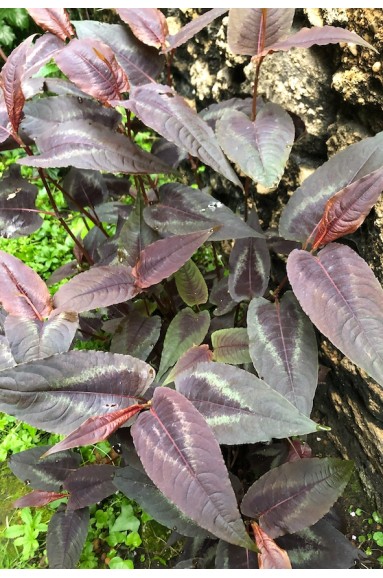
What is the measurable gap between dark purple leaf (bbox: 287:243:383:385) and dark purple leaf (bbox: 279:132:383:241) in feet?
0.35

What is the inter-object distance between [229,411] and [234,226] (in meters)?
0.41

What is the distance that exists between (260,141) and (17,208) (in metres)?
0.66

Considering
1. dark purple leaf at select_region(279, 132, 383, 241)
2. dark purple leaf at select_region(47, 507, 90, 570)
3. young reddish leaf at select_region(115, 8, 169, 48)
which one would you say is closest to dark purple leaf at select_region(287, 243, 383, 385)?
dark purple leaf at select_region(279, 132, 383, 241)

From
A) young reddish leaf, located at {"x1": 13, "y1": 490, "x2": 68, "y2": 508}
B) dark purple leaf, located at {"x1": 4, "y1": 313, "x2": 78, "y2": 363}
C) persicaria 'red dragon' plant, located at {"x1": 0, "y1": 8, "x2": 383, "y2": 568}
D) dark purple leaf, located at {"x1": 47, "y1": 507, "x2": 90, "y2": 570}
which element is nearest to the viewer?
persicaria 'red dragon' plant, located at {"x1": 0, "y1": 8, "x2": 383, "y2": 568}

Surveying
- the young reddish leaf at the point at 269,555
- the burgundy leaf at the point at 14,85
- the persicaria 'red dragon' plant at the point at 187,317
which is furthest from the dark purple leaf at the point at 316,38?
the young reddish leaf at the point at 269,555

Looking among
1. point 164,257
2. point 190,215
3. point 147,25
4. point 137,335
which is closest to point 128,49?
point 147,25

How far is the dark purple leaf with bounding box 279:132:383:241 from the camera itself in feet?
3.52

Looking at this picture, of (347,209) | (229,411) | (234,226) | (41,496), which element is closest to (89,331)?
(41,496)

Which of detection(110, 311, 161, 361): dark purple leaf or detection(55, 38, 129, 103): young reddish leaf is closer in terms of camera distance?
detection(55, 38, 129, 103): young reddish leaf

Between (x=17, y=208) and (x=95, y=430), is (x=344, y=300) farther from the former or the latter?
(x=17, y=208)

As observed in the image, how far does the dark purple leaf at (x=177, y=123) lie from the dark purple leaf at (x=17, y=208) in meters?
0.43

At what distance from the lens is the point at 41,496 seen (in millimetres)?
1379

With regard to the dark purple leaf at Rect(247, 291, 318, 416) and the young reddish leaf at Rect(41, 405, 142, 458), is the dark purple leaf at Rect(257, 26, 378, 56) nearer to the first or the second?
the dark purple leaf at Rect(247, 291, 318, 416)
